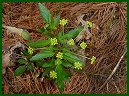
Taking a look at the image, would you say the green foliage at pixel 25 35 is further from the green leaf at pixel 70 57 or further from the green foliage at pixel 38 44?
the green leaf at pixel 70 57

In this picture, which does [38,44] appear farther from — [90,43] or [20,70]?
[90,43]

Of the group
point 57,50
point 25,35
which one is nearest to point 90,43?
point 57,50

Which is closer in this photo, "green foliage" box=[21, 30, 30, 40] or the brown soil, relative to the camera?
"green foliage" box=[21, 30, 30, 40]

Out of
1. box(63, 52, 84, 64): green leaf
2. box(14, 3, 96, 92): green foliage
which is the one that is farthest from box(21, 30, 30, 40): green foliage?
box(63, 52, 84, 64): green leaf

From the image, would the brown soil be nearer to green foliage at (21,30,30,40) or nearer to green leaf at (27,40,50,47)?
green foliage at (21,30,30,40)

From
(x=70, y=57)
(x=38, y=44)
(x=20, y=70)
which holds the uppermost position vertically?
(x=38, y=44)

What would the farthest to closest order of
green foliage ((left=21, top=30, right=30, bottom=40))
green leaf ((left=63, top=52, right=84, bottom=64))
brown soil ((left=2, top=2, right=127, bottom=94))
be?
brown soil ((left=2, top=2, right=127, bottom=94)) < green foliage ((left=21, top=30, right=30, bottom=40)) < green leaf ((left=63, top=52, right=84, bottom=64))

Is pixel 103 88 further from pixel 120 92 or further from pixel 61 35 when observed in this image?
pixel 61 35

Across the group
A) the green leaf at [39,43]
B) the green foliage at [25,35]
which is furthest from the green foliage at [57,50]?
the green foliage at [25,35]
